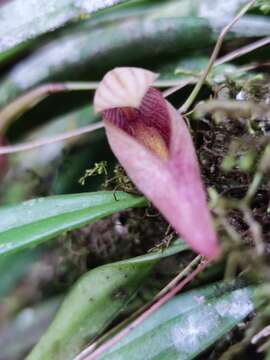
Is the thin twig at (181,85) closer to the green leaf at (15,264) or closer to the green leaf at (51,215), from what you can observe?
the green leaf at (51,215)

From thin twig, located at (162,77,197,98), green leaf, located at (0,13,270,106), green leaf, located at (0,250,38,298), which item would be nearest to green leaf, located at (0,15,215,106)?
green leaf, located at (0,13,270,106)

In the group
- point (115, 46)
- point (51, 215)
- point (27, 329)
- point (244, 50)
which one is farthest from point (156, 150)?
point (27, 329)

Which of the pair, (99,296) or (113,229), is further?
(113,229)

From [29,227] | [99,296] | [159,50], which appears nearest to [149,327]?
[99,296]

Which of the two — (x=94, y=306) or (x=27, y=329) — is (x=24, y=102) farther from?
(x=27, y=329)

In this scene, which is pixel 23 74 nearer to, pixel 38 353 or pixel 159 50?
pixel 159 50

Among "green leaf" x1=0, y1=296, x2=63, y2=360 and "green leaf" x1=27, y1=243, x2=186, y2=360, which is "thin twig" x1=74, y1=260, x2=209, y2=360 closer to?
"green leaf" x1=27, y1=243, x2=186, y2=360

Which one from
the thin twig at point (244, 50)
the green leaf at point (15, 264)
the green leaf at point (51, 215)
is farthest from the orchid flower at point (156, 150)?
the green leaf at point (15, 264)
